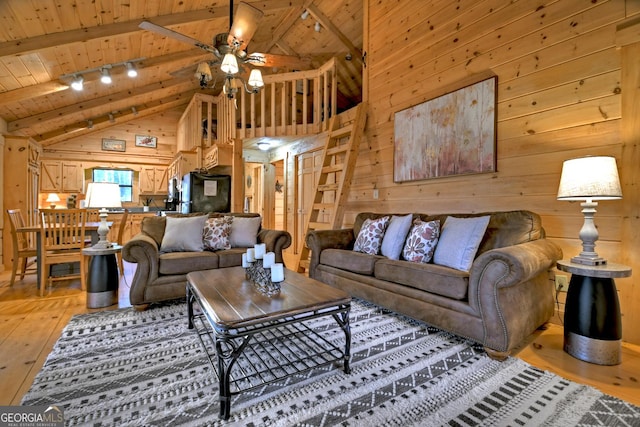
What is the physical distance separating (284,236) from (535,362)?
7.90 ft

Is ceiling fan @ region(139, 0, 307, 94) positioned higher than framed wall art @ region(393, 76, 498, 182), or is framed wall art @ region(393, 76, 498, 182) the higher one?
ceiling fan @ region(139, 0, 307, 94)

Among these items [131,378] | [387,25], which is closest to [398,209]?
[387,25]

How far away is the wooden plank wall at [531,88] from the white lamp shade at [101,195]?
9.95 feet

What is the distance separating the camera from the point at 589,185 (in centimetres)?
177

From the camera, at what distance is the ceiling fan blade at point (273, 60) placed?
3262 millimetres

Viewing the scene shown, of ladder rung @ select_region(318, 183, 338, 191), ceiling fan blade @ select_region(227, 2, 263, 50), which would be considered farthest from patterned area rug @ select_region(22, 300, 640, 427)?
ceiling fan blade @ select_region(227, 2, 263, 50)

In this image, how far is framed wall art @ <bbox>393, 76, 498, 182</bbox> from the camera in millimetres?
2713

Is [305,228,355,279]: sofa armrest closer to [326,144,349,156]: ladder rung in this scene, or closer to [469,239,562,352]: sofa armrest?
[326,144,349,156]: ladder rung

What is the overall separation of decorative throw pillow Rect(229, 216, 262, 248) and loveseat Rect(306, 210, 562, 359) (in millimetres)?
1064

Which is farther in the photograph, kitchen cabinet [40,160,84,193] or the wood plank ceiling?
kitchen cabinet [40,160,84,193]

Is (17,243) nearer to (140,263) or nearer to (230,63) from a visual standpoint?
(140,263)

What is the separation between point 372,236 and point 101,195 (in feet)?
8.53

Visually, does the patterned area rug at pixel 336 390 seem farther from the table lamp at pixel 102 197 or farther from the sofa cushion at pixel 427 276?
the table lamp at pixel 102 197

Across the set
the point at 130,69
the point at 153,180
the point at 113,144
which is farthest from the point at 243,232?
the point at 113,144
